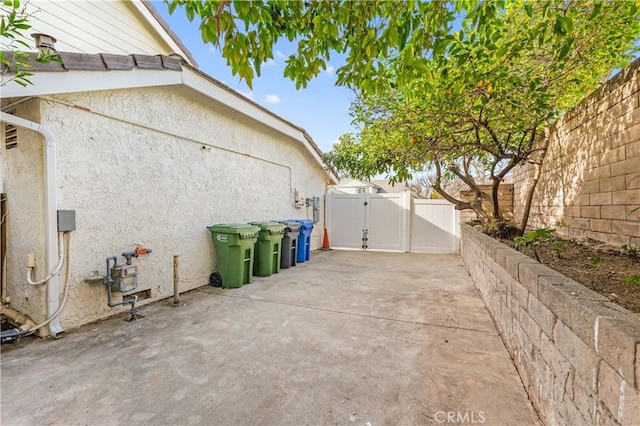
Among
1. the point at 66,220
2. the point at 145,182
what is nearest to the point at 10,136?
the point at 66,220

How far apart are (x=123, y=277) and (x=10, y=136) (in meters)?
2.43

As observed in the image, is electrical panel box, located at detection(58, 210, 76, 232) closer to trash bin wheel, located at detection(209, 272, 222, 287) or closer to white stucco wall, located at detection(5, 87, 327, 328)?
white stucco wall, located at detection(5, 87, 327, 328)

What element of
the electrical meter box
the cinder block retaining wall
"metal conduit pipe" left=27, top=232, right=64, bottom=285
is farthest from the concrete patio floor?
"metal conduit pipe" left=27, top=232, right=64, bottom=285

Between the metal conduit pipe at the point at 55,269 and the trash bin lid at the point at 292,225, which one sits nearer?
the metal conduit pipe at the point at 55,269

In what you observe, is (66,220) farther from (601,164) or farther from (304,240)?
(601,164)

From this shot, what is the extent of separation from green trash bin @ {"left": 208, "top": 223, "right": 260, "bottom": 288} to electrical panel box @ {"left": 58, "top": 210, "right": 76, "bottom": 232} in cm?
224

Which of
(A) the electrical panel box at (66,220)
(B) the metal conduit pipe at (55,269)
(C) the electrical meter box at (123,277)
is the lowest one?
(C) the electrical meter box at (123,277)

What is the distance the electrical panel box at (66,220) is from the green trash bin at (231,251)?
224cm

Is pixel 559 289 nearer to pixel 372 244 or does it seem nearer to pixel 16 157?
pixel 16 157

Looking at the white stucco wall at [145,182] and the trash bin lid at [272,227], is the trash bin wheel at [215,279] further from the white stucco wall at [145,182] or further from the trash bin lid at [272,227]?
the trash bin lid at [272,227]

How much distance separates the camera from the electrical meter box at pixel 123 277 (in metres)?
3.97

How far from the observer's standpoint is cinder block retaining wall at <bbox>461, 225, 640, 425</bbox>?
1271mm

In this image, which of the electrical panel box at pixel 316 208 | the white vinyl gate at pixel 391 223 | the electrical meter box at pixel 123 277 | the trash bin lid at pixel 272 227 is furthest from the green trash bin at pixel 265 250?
the white vinyl gate at pixel 391 223

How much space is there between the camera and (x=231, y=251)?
5.55 metres
